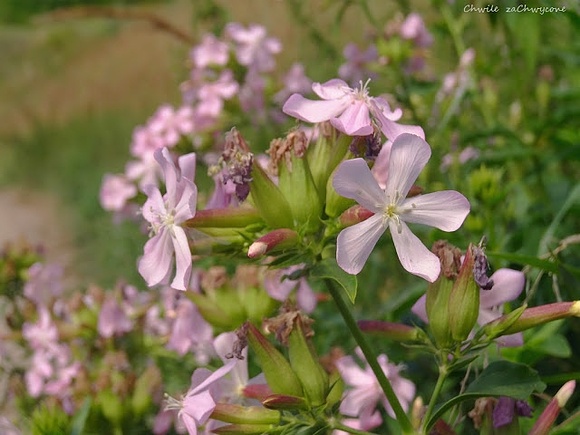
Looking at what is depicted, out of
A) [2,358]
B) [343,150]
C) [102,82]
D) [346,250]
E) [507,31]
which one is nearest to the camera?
[346,250]

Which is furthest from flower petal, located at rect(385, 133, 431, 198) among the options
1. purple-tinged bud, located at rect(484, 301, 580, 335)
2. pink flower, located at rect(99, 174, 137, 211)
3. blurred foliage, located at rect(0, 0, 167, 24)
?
blurred foliage, located at rect(0, 0, 167, 24)

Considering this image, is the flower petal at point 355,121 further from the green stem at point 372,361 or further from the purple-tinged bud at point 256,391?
the purple-tinged bud at point 256,391

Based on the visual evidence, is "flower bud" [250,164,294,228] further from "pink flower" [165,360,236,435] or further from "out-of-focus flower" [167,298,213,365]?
"out-of-focus flower" [167,298,213,365]

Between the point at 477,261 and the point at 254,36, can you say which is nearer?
the point at 477,261

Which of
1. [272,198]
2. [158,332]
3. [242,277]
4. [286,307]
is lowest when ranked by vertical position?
[158,332]

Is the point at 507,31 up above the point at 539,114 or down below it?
above

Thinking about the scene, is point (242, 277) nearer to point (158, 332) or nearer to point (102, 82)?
point (158, 332)

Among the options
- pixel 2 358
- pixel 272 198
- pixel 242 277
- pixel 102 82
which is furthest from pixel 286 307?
pixel 102 82

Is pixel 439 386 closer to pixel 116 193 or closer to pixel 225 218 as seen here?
pixel 225 218

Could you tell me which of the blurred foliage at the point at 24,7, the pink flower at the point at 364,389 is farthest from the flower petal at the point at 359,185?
the blurred foliage at the point at 24,7
